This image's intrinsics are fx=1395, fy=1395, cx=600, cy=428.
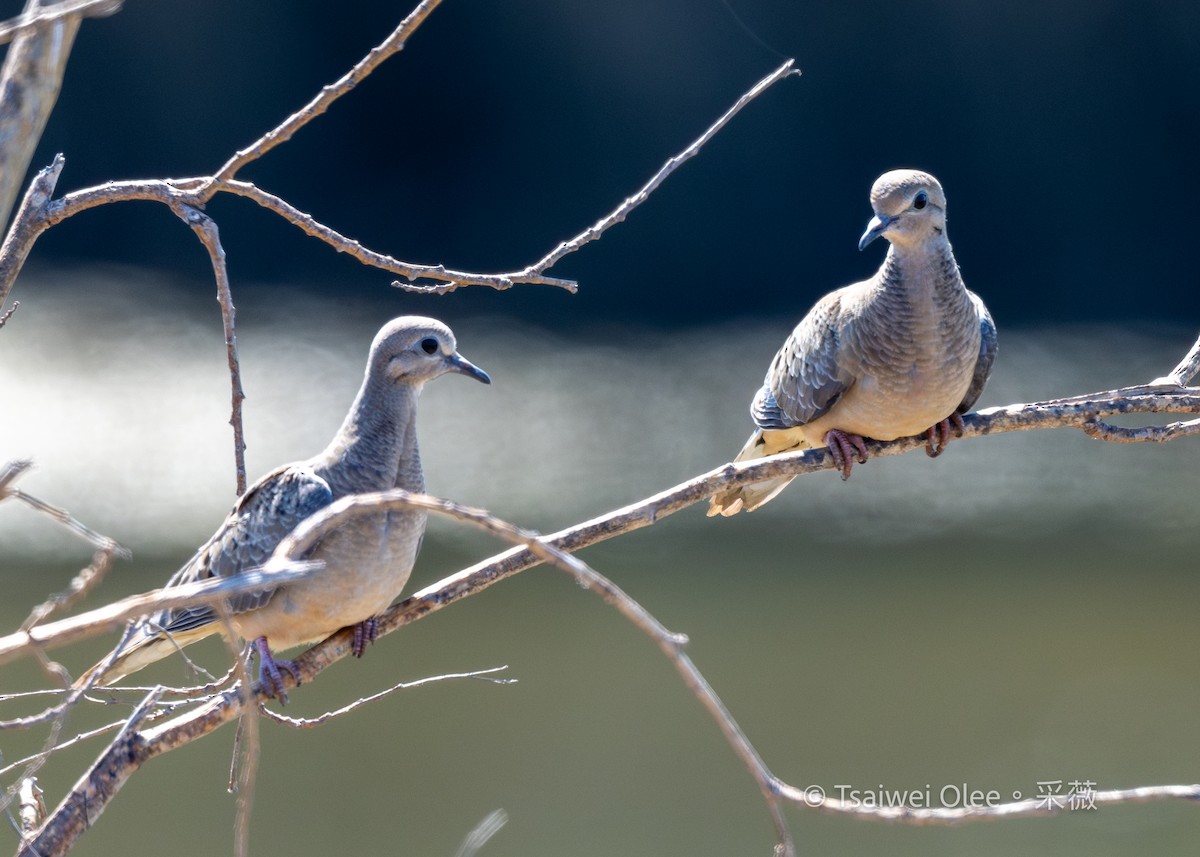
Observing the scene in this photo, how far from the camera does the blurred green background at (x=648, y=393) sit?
16.5 feet

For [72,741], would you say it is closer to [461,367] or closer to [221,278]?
[221,278]

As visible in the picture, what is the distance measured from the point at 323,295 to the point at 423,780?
20.1ft

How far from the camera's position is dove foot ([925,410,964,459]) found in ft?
8.72

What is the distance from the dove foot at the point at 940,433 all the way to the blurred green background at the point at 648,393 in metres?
1.87

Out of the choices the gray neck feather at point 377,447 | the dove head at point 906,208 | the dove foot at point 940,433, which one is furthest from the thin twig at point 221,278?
the dove foot at point 940,433

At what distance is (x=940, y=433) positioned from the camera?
8.80ft

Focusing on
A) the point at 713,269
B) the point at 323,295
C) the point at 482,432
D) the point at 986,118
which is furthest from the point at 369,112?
the point at 986,118

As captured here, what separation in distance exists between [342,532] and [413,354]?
38cm

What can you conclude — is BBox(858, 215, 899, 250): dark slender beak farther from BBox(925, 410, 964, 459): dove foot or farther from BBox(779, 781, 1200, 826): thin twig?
BBox(779, 781, 1200, 826): thin twig

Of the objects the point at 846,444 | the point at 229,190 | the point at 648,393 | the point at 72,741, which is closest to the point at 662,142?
the point at 648,393

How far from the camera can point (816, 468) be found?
7.92 ft

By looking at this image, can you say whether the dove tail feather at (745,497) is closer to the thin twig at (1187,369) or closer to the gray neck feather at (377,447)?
the gray neck feather at (377,447)

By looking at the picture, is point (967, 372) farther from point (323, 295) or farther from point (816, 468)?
point (323, 295)

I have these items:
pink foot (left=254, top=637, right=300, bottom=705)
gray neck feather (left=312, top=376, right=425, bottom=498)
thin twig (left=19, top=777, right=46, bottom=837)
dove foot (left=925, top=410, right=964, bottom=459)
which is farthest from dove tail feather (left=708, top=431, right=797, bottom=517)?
thin twig (left=19, top=777, right=46, bottom=837)
